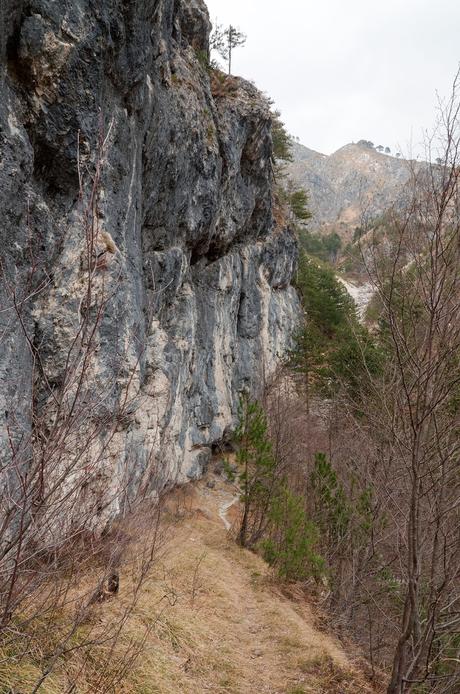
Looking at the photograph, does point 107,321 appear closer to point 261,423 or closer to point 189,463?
point 261,423

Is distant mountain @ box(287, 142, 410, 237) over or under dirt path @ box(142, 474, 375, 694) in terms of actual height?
over

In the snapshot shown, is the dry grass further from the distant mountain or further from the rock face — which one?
the distant mountain

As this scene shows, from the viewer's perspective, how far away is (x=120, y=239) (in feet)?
27.0

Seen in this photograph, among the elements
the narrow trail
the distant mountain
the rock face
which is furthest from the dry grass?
the distant mountain

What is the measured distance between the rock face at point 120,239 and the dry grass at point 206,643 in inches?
53.1

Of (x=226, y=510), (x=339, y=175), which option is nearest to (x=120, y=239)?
(x=226, y=510)

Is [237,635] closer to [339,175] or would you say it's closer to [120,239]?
[120,239]

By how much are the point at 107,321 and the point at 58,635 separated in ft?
14.8

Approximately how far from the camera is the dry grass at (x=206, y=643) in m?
4.14

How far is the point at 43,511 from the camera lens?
73.0 inches

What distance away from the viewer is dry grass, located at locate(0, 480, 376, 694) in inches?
163

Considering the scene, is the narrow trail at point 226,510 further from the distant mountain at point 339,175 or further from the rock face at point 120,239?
the distant mountain at point 339,175

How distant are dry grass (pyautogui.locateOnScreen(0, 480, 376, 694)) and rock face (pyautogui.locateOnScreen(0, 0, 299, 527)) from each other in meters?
1.35

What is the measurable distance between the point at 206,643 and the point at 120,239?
6.49 meters
